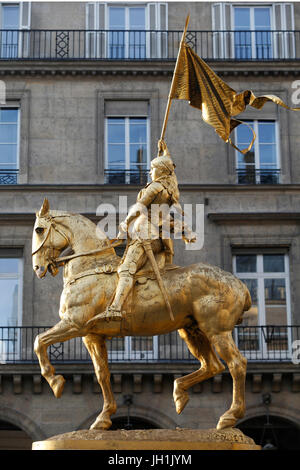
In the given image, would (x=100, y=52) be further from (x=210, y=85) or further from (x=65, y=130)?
(x=210, y=85)

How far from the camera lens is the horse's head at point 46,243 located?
11023mm

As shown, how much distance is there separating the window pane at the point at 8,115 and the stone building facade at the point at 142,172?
0.08 ft

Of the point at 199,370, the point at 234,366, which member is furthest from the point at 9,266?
the point at 234,366

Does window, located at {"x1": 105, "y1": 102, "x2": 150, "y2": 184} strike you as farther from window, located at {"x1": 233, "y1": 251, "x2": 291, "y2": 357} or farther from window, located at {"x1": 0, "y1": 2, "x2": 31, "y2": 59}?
window, located at {"x1": 233, "y1": 251, "x2": 291, "y2": 357}

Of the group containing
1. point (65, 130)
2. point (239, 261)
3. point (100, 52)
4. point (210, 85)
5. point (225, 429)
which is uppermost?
point (100, 52)

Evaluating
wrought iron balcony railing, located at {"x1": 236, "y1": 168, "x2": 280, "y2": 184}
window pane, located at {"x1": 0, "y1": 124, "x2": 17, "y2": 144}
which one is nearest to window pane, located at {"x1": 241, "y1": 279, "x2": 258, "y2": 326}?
wrought iron balcony railing, located at {"x1": 236, "y1": 168, "x2": 280, "y2": 184}

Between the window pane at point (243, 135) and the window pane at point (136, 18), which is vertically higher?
the window pane at point (136, 18)

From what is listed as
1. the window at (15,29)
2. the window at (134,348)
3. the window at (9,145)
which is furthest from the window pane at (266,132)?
the window at (15,29)

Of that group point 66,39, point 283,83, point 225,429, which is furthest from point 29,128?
point 225,429

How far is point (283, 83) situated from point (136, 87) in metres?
3.60

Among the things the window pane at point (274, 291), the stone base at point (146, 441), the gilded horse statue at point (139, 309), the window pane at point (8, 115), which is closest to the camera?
the stone base at point (146, 441)

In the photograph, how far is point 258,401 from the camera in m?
22.0

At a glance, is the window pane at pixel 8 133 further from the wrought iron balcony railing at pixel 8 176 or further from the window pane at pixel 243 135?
the window pane at pixel 243 135

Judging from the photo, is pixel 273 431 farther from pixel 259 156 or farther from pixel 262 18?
pixel 262 18
